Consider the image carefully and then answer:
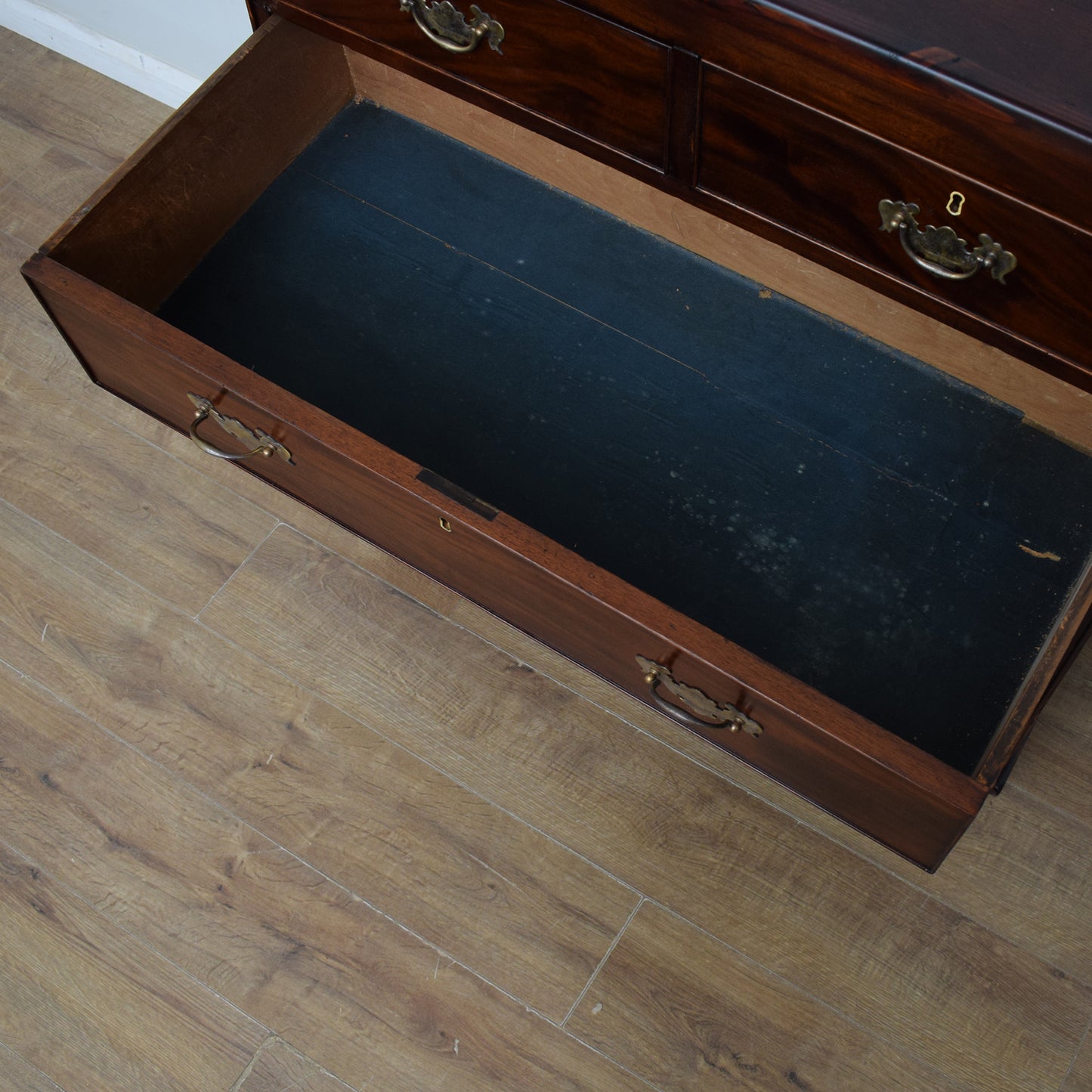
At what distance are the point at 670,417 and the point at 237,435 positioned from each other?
41cm

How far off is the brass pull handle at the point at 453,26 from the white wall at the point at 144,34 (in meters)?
0.58

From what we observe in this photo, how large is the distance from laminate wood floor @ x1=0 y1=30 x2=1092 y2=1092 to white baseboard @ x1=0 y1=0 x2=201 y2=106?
662 mm

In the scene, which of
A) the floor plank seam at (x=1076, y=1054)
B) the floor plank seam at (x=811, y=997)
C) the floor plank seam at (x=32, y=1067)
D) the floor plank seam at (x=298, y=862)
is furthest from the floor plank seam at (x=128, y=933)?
the floor plank seam at (x=1076, y=1054)

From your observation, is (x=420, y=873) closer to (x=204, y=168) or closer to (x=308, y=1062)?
(x=308, y=1062)

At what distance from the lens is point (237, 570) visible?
4.51ft

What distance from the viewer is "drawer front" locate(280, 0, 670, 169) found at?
92cm

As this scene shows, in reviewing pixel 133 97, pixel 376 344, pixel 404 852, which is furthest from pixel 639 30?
pixel 133 97

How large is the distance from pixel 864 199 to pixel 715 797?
616 mm

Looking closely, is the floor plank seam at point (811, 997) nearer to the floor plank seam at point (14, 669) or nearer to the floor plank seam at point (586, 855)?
the floor plank seam at point (586, 855)

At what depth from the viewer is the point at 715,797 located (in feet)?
4.09

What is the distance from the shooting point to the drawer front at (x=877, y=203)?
828mm

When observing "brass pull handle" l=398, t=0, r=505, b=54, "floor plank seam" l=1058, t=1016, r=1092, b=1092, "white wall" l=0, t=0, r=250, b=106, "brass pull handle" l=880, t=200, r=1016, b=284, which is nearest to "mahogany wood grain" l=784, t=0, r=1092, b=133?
"brass pull handle" l=880, t=200, r=1016, b=284

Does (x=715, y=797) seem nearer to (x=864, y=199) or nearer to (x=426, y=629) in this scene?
(x=426, y=629)

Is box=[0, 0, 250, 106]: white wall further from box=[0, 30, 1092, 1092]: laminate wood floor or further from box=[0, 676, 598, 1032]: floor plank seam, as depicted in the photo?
box=[0, 676, 598, 1032]: floor plank seam
